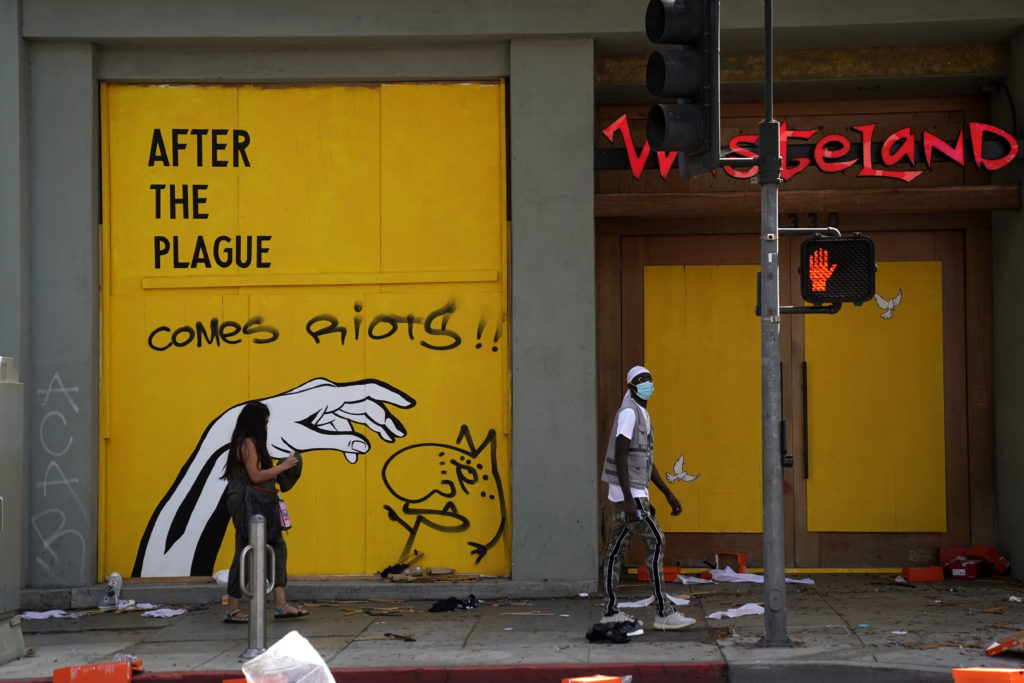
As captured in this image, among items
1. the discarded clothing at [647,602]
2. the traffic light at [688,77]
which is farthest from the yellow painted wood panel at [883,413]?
the traffic light at [688,77]

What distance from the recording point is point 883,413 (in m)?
12.0

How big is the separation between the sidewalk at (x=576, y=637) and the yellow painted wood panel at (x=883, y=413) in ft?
2.28

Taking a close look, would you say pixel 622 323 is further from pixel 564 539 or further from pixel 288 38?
pixel 288 38

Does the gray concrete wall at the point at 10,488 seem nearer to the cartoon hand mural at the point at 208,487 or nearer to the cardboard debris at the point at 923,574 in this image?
the cartoon hand mural at the point at 208,487

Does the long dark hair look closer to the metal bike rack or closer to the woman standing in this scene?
→ the woman standing

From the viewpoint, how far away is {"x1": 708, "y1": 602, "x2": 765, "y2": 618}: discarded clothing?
9.84 meters

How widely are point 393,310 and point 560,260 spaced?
1.66m

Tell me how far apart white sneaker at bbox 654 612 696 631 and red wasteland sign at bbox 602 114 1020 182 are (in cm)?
430

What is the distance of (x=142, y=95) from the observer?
38.1ft

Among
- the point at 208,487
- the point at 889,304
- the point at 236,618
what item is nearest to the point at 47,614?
the point at 208,487

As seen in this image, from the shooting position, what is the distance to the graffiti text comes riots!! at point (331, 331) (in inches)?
448

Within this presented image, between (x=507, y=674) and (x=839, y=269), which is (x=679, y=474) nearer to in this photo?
(x=839, y=269)

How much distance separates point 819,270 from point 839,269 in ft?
0.45

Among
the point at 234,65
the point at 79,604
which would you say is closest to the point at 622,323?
the point at 234,65
